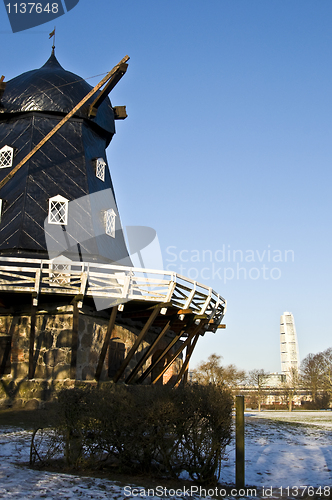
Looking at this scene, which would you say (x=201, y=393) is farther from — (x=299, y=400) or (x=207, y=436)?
(x=299, y=400)

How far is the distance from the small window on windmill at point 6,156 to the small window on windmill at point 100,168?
3.28m

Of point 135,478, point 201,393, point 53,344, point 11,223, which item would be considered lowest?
point 135,478

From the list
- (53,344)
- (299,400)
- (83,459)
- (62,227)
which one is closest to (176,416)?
(83,459)

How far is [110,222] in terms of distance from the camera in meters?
18.0

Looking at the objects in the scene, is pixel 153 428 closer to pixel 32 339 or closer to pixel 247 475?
pixel 247 475

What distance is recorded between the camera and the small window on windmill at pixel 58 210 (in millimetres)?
16453

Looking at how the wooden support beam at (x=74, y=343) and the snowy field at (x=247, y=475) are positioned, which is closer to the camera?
the snowy field at (x=247, y=475)

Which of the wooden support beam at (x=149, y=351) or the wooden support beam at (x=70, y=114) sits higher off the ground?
the wooden support beam at (x=70, y=114)

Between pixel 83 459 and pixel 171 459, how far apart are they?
53.8 inches

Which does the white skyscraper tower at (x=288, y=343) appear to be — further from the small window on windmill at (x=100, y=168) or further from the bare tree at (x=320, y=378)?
the small window on windmill at (x=100, y=168)

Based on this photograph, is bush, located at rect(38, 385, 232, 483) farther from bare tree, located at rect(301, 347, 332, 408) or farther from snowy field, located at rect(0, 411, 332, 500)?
bare tree, located at rect(301, 347, 332, 408)

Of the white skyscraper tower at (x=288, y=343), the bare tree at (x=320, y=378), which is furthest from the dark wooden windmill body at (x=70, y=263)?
the white skyscraper tower at (x=288, y=343)

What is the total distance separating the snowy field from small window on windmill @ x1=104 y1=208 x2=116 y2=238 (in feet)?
29.7

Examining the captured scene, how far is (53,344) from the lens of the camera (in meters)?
14.0
